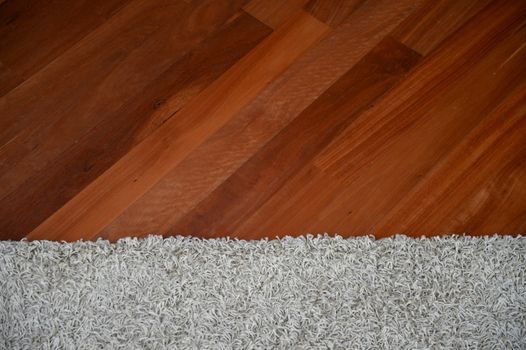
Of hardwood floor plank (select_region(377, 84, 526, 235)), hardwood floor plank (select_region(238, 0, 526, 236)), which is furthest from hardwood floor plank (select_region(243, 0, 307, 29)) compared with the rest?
hardwood floor plank (select_region(377, 84, 526, 235))

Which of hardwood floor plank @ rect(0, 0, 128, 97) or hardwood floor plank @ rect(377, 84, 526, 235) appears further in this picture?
hardwood floor plank @ rect(0, 0, 128, 97)

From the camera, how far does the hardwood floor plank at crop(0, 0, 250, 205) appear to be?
4.17 ft

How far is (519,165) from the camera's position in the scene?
1251mm

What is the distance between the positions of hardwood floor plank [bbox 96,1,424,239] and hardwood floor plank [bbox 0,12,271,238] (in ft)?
0.39

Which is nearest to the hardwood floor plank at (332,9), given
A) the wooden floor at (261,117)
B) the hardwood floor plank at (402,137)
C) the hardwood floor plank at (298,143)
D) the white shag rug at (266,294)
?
the wooden floor at (261,117)

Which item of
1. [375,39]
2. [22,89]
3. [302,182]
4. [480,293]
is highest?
[375,39]

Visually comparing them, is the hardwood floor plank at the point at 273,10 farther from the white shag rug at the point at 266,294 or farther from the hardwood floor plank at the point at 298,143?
the white shag rug at the point at 266,294

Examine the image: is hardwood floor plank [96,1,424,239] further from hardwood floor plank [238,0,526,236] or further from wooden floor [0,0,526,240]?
hardwood floor plank [238,0,526,236]

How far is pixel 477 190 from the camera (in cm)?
122

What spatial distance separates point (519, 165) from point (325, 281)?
1.63 ft

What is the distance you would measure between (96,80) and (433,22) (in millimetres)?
803

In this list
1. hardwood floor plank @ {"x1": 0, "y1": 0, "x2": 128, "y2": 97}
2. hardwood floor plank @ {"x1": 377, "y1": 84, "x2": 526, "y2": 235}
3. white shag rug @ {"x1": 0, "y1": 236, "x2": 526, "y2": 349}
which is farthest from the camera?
hardwood floor plank @ {"x1": 0, "y1": 0, "x2": 128, "y2": 97}

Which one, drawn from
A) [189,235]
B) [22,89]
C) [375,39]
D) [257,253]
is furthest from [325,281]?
[22,89]

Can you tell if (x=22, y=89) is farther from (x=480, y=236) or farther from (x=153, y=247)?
(x=480, y=236)
